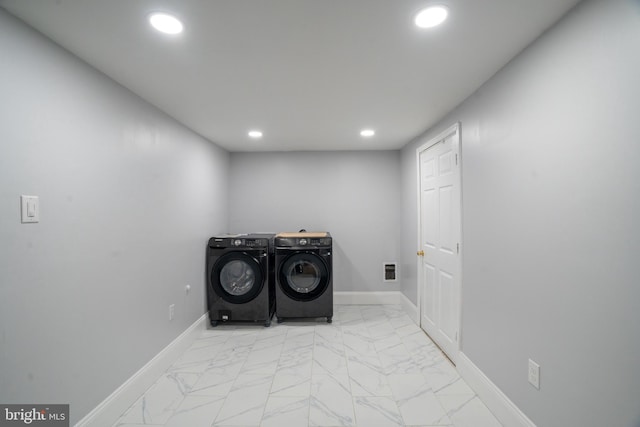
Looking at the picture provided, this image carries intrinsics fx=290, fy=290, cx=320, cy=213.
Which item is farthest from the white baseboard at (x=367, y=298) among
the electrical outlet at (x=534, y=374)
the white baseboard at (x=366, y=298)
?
the electrical outlet at (x=534, y=374)

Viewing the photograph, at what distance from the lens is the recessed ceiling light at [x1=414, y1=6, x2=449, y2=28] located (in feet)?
4.07

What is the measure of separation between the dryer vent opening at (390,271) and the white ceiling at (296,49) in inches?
88.9

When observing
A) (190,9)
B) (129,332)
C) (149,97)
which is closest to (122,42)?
(190,9)

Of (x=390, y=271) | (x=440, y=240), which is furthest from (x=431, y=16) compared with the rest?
(x=390, y=271)

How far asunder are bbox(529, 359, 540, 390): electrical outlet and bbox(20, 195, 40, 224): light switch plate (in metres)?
2.57

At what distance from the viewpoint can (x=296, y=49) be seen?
1.54m

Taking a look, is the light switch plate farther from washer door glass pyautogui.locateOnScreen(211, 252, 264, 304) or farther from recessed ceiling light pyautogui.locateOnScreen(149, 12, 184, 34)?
washer door glass pyautogui.locateOnScreen(211, 252, 264, 304)

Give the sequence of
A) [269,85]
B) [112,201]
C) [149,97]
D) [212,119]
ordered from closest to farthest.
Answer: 1. [112,201]
2. [269,85]
3. [149,97]
4. [212,119]

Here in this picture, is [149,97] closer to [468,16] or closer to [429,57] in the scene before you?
[429,57]

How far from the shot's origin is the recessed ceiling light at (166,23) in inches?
50.4

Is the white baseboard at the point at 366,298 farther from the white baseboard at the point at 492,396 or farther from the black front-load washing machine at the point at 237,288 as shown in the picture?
the white baseboard at the point at 492,396

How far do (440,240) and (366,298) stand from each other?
5.60ft

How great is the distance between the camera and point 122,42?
1476 mm

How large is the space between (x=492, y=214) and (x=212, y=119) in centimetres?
243
